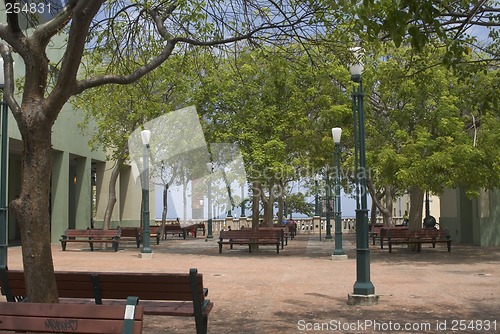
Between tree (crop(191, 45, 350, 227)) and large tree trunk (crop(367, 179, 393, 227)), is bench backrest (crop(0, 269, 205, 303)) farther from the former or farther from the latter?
large tree trunk (crop(367, 179, 393, 227))

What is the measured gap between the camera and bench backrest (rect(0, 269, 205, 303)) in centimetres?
748

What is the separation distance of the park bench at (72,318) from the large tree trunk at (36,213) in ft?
3.16

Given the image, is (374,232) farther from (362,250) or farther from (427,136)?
(362,250)

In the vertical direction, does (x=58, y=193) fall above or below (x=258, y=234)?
above

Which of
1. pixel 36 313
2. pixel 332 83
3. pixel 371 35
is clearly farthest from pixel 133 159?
pixel 36 313

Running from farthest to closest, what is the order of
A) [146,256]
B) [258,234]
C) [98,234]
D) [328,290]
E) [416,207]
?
[98,234], [258,234], [416,207], [146,256], [328,290]

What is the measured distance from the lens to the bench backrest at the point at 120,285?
7.48 meters

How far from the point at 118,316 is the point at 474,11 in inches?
239

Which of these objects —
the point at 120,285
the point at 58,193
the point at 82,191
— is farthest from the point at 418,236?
the point at 82,191

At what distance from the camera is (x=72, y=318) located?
16.3 feet

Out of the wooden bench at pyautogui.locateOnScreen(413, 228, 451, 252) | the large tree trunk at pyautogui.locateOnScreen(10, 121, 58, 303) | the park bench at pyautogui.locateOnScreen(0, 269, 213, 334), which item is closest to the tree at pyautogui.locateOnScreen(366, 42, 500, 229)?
the wooden bench at pyautogui.locateOnScreen(413, 228, 451, 252)

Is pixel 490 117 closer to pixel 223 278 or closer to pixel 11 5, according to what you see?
pixel 223 278

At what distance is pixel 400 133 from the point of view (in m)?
20.3

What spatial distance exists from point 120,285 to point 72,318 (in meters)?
2.75
